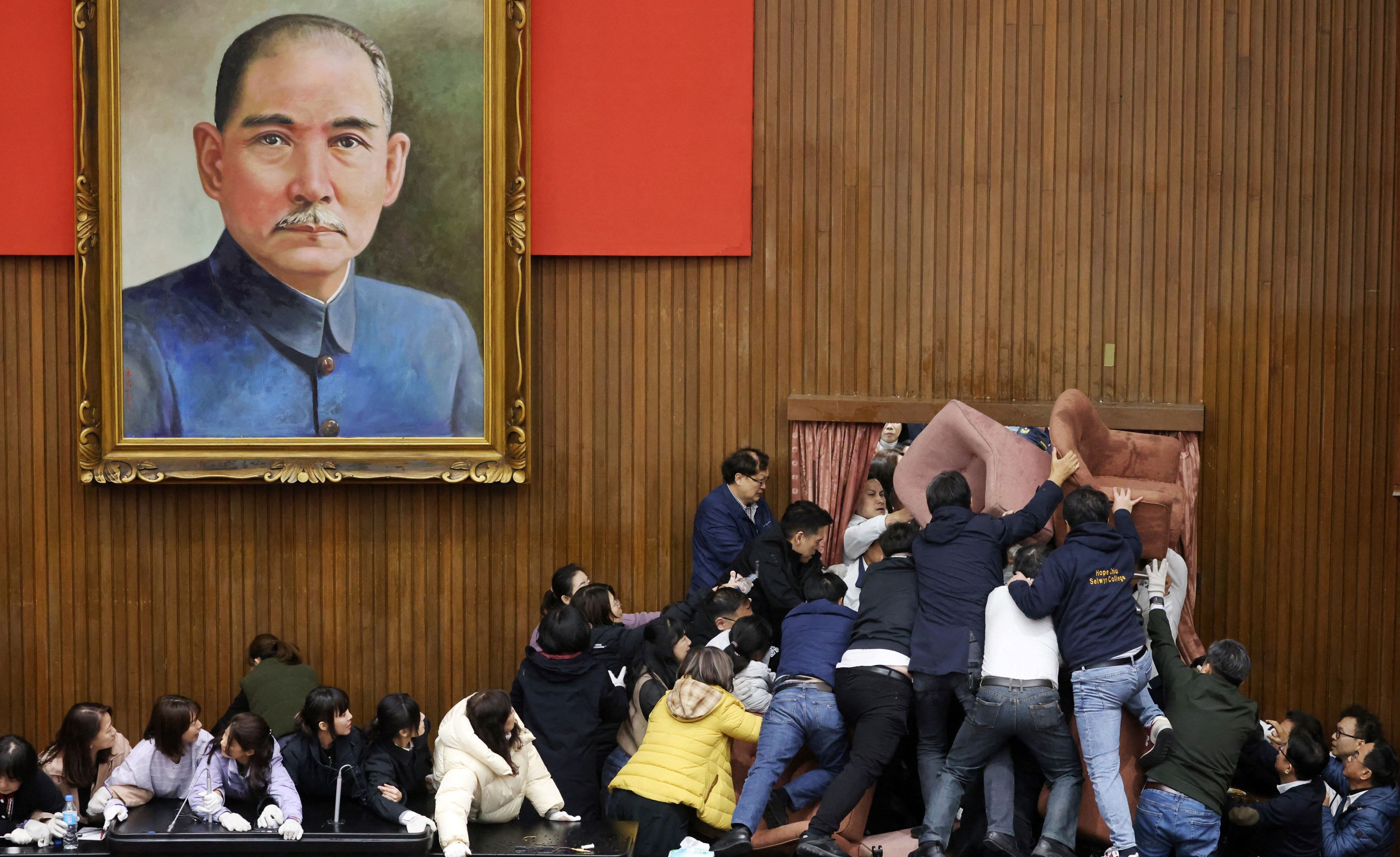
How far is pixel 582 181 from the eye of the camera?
259 inches

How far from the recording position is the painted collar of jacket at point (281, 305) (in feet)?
21.4

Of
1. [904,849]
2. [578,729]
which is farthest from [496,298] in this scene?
Result: [904,849]

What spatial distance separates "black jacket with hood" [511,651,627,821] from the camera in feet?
17.0

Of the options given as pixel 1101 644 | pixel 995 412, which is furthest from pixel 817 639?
pixel 995 412

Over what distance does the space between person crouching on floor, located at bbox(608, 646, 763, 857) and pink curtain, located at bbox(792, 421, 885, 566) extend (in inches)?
62.3

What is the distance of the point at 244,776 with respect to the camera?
499 centimetres

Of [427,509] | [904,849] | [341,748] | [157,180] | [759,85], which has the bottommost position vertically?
[904,849]

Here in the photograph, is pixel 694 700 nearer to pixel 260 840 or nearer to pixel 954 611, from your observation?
pixel 954 611

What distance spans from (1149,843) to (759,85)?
13.0 feet

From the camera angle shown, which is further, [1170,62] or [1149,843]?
[1170,62]

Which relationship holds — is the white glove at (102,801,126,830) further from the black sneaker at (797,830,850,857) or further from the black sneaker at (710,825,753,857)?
the black sneaker at (797,830,850,857)

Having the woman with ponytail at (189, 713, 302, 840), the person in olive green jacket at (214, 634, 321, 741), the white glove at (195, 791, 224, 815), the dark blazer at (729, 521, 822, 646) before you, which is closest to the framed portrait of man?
the person in olive green jacket at (214, 634, 321, 741)

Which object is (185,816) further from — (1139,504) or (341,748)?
(1139,504)

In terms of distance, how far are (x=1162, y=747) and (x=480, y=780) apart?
256cm
